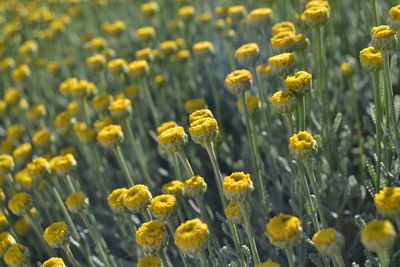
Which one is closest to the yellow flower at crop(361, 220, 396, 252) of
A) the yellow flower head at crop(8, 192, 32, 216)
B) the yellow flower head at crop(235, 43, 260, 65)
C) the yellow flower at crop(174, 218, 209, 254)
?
the yellow flower at crop(174, 218, 209, 254)

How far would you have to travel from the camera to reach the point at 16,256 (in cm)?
194

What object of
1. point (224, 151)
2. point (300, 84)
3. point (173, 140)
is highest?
point (300, 84)

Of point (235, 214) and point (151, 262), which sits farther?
point (235, 214)

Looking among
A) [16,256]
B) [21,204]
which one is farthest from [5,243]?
[21,204]

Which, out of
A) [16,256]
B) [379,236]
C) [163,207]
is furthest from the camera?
[16,256]

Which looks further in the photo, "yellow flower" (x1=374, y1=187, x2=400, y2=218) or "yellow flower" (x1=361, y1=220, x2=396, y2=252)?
"yellow flower" (x1=374, y1=187, x2=400, y2=218)

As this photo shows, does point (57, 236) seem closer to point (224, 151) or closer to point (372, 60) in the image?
point (224, 151)

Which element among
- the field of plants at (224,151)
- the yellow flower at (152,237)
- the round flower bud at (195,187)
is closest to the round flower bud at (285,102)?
the field of plants at (224,151)

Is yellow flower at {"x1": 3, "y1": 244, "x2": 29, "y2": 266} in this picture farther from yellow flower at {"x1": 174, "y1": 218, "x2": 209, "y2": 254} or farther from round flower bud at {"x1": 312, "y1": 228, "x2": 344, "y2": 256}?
round flower bud at {"x1": 312, "y1": 228, "x2": 344, "y2": 256}

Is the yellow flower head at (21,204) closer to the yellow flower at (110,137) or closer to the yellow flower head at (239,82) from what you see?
the yellow flower at (110,137)

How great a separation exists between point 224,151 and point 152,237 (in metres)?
1.27

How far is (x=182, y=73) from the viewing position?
3.48m

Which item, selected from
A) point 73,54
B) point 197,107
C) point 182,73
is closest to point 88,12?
point 73,54

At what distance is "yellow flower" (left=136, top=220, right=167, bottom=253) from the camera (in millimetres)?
1625
